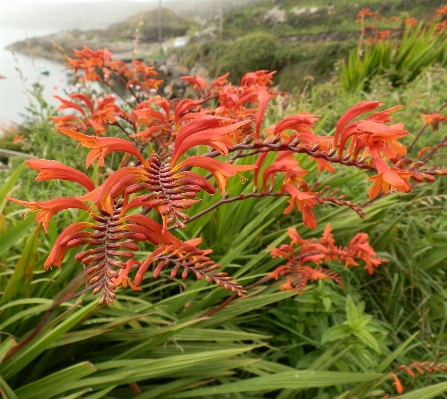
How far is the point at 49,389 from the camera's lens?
106cm

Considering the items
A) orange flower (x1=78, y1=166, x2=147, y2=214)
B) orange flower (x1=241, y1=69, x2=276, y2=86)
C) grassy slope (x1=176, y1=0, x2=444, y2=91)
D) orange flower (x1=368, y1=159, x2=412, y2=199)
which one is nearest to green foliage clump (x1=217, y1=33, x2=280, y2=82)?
grassy slope (x1=176, y1=0, x2=444, y2=91)

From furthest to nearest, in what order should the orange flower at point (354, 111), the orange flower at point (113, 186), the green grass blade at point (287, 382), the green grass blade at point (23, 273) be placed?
the green grass blade at point (23, 273) → the green grass blade at point (287, 382) → the orange flower at point (354, 111) → the orange flower at point (113, 186)

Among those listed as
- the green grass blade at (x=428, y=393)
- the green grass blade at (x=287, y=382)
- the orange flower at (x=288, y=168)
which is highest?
the orange flower at (x=288, y=168)

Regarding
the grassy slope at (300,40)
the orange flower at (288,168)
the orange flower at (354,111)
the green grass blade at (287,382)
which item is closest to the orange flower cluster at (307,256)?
the green grass blade at (287,382)

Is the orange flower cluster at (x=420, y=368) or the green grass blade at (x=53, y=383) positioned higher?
the green grass blade at (x=53, y=383)

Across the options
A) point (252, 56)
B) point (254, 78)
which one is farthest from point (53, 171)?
point (252, 56)

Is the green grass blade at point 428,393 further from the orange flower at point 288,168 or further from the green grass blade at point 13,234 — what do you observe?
the green grass blade at point 13,234

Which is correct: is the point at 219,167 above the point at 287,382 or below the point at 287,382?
above

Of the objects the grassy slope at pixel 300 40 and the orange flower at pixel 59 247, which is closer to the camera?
the orange flower at pixel 59 247

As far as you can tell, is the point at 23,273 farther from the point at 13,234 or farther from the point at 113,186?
the point at 113,186

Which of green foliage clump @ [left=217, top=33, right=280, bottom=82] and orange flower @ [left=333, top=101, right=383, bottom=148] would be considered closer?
orange flower @ [left=333, top=101, right=383, bottom=148]

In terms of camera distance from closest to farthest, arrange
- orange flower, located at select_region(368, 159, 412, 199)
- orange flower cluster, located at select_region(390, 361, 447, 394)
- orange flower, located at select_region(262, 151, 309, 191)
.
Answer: orange flower, located at select_region(368, 159, 412, 199) → orange flower, located at select_region(262, 151, 309, 191) → orange flower cluster, located at select_region(390, 361, 447, 394)

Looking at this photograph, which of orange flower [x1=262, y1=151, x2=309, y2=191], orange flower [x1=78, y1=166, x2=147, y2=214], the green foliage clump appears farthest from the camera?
the green foliage clump

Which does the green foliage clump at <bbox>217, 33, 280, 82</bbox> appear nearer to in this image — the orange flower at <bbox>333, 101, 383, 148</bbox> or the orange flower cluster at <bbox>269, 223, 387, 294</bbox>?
the orange flower cluster at <bbox>269, 223, 387, 294</bbox>
